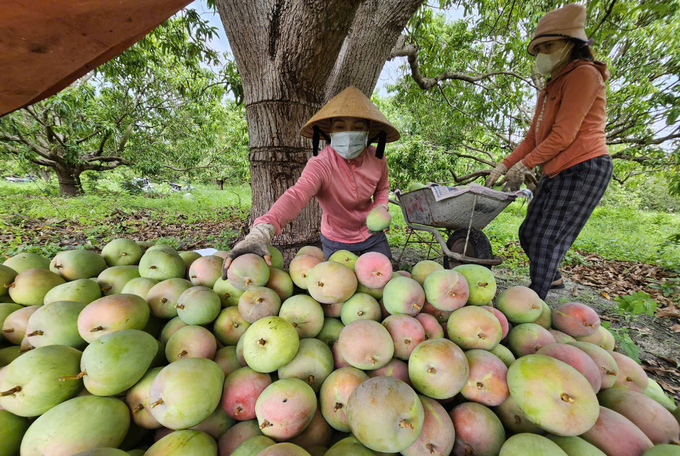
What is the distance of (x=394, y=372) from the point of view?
1.03m

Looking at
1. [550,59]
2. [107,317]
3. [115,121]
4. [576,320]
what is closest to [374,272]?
[576,320]

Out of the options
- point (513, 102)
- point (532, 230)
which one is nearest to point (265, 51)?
point (532, 230)

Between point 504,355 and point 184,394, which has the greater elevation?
point 184,394

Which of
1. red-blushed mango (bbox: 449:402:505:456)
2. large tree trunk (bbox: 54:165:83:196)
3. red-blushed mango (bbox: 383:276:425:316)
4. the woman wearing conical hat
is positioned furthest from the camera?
large tree trunk (bbox: 54:165:83:196)

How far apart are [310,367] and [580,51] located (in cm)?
358

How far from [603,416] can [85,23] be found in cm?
228

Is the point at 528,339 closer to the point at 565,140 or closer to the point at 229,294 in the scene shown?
the point at 229,294

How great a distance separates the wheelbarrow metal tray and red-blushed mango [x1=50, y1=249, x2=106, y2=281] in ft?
10.6

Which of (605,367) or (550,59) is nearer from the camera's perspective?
(605,367)

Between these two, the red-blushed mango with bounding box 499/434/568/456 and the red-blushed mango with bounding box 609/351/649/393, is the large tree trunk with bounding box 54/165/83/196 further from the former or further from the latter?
the red-blushed mango with bounding box 609/351/649/393

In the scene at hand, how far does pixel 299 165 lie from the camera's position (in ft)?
9.64

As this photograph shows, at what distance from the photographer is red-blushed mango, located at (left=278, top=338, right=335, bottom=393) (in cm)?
99

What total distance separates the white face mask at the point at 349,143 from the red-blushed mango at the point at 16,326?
2.10 metres

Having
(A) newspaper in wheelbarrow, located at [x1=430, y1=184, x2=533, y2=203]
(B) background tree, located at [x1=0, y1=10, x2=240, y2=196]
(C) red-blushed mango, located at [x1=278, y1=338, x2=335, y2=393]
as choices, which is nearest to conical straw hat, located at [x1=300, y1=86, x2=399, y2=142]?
(A) newspaper in wheelbarrow, located at [x1=430, y1=184, x2=533, y2=203]
